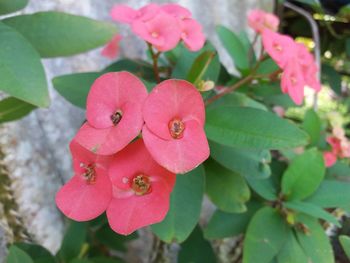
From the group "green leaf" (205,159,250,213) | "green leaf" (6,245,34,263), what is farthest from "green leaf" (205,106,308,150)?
"green leaf" (6,245,34,263)

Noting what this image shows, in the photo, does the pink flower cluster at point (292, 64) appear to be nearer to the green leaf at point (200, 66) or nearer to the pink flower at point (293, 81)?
the pink flower at point (293, 81)

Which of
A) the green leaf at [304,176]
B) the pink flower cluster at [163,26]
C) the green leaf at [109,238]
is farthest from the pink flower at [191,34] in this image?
the green leaf at [109,238]

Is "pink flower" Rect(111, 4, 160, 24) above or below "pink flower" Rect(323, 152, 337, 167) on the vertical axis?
above

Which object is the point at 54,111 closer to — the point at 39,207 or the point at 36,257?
the point at 39,207

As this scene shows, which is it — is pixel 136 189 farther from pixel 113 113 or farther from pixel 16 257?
pixel 16 257

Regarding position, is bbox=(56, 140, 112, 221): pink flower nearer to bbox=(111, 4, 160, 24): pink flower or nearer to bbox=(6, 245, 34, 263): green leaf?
bbox=(6, 245, 34, 263): green leaf

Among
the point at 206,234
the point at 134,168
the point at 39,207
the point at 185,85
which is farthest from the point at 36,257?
the point at 185,85
